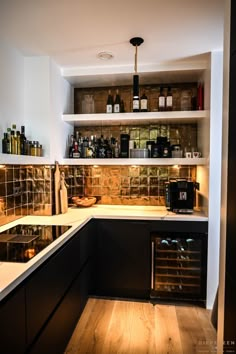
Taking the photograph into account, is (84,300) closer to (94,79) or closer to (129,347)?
(129,347)

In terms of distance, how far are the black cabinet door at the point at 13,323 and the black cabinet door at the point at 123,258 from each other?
138cm

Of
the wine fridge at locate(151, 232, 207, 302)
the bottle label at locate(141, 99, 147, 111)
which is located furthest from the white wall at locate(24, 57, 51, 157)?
the wine fridge at locate(151, 232, 207, 302)

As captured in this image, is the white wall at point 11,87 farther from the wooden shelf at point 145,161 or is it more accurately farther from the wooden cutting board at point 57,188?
the wooden shelf at point 145,161

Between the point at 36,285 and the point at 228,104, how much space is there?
133 cm

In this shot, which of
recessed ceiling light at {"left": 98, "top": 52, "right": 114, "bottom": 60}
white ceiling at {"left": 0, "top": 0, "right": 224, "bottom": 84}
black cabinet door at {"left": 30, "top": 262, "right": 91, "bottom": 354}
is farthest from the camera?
recessed ceiling light at {"left": 98, "top": 52, "right": 114, "bottom": 60}

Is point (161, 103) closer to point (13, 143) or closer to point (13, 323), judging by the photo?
point (13, 143)

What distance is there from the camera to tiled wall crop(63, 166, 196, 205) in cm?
309

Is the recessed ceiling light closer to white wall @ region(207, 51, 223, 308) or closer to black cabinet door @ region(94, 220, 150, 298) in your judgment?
white wall @ region(207, 51, 223, 308)

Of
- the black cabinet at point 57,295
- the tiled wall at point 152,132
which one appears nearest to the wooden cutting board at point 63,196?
the black cabinet at point 57,295

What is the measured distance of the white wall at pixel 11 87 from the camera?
2090mm

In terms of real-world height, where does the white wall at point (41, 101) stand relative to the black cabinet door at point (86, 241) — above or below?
above

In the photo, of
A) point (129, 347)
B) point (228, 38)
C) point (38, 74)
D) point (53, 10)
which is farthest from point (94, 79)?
point (129, 347)

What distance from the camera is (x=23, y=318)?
49.4 inches

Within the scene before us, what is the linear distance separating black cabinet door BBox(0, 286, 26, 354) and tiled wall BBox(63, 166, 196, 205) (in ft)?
6.24
